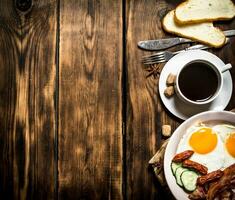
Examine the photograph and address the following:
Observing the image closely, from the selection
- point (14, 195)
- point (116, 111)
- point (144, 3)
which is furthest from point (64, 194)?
point (144, 3)

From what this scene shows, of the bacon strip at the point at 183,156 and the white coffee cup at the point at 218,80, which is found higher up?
the white coffee cup at the point at 218,80

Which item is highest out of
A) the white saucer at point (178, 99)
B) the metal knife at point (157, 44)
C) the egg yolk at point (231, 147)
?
the metal knife at point (157, 44)

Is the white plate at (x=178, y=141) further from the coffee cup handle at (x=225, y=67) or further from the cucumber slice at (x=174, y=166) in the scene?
the coffee cup handle at (x=225, y=67)

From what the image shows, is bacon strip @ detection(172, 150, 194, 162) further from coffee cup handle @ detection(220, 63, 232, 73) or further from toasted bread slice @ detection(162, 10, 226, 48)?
toasted bread slice @ detection(162, 10, 226, 48)

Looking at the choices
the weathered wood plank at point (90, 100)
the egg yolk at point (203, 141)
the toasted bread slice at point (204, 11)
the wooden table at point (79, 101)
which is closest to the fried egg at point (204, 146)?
the egg yolk at point (203, 141)

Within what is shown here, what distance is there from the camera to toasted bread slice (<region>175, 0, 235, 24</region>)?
4.88 feet

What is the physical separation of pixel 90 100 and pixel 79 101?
0.04 meters

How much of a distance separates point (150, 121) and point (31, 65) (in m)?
0.46

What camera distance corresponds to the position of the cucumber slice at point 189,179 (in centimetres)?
139

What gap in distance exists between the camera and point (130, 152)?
1485mm

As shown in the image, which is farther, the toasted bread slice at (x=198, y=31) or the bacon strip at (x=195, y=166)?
the toasted bread slice at (x=198, y=31)

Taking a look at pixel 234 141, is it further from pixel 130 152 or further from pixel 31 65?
pixel 31 65

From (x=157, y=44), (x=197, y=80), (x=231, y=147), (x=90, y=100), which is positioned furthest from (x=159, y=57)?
(x=231, y=147)

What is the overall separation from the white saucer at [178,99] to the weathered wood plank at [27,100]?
0.39 m
